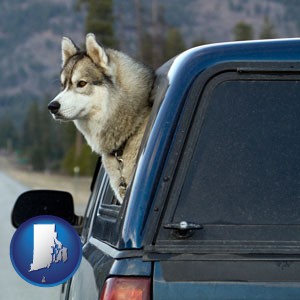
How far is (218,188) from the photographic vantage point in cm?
343

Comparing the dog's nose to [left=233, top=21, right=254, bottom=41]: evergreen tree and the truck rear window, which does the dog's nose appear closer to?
the truck rear window

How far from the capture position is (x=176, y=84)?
3.51 m

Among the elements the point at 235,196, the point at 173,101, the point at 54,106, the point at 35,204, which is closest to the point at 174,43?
the point at 54,106

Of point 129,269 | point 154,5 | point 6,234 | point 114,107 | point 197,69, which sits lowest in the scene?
point 154,5

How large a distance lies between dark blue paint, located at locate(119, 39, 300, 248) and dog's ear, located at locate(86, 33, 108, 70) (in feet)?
7.25

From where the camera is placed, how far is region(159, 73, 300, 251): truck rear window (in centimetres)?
338

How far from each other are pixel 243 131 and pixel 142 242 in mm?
489

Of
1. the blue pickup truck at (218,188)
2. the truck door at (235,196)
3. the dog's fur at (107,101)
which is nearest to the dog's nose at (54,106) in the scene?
the dog's fur at (107,101)

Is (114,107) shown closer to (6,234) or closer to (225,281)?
(225,281)

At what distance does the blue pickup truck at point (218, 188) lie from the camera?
3246 millimetres

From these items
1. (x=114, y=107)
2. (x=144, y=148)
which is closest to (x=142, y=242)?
(x=144, y=148)

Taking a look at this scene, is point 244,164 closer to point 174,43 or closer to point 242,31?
point 242,31

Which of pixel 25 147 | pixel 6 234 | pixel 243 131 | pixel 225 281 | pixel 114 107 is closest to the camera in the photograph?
pixel 225 281

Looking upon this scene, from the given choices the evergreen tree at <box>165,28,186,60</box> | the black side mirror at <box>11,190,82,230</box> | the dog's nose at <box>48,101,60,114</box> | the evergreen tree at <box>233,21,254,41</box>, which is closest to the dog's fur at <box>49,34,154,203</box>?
the dog's nose at <box>48,101,60,114</box>
